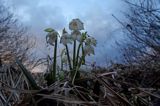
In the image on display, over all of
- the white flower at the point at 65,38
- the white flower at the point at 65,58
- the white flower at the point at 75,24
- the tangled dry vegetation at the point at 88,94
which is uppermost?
the white flower at the point at 75,24

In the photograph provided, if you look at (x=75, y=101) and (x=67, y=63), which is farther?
(x=67, y=63)

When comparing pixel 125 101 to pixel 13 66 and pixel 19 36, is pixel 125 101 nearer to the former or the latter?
pixel 13 66

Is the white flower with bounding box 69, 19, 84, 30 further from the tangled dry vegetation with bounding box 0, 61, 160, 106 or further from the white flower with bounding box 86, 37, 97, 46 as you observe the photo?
the tangled dry vegetation with bounding box 0, 61, 160, 106

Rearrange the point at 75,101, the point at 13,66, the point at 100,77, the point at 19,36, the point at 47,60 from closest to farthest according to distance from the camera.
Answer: the point at 75,101 → the point at 100,77 → the point at 47,60 → the point at 13,66 → the point at 19,36

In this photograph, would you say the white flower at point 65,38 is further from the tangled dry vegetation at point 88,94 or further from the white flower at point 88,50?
the tangled dry vegetation at point 88,94

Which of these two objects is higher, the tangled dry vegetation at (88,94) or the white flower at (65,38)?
the white flower at (65,38)

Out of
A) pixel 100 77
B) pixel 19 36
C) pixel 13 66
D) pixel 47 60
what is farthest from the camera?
pixel 19 36

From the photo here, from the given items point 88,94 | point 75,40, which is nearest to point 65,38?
point 75,40

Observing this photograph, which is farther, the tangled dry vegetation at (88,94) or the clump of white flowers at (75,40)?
the clump of white flowers at (75,40)

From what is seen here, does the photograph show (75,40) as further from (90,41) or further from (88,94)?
(88,94)

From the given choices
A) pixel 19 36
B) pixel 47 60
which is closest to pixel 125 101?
pixel 47 60

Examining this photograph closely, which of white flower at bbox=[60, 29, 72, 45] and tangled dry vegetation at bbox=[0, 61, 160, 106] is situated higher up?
white flower at bbox=[60, 29, 72, 45]
